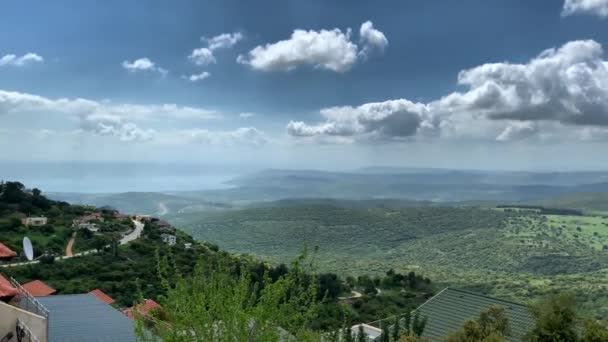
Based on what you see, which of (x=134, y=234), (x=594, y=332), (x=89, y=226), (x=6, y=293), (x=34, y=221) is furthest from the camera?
(x=134, y=234)

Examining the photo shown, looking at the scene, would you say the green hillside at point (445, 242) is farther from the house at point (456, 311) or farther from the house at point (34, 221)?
the house at point (456, 311)

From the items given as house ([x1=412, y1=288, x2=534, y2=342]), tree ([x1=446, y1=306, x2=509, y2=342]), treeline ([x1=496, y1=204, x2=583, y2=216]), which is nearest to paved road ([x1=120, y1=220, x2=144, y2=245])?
house ([x1=412, y1=288, x2=534, y2=342])

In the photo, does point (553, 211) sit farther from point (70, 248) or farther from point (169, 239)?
point (70, 248)

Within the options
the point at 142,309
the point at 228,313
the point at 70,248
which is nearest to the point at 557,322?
the point at 228,313

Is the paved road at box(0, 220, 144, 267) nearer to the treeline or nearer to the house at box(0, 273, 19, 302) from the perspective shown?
the house at box(0, 273, 19, 302)

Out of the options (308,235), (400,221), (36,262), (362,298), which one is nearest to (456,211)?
(400,221)

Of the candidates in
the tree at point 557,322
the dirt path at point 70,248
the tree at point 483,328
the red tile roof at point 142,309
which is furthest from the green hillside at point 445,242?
the tree at point 557,322
